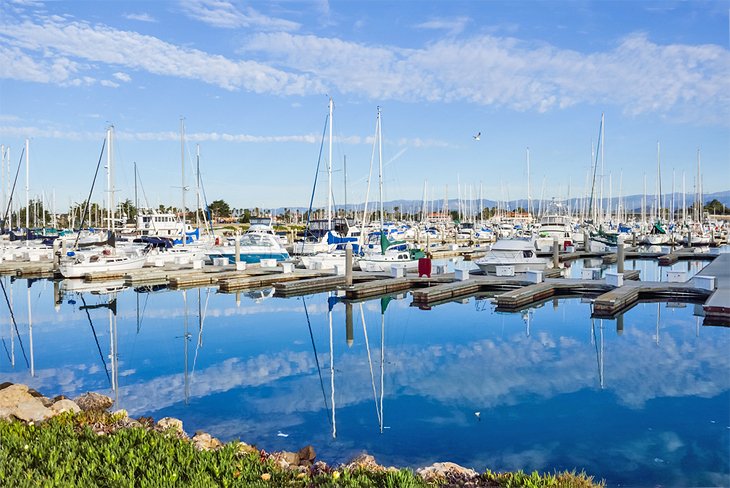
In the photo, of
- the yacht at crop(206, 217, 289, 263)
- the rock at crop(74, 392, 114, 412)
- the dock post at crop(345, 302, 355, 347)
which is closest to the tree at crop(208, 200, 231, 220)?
the yacht at crop(206, 217, 289, 263)

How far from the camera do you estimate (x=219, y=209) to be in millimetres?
140000

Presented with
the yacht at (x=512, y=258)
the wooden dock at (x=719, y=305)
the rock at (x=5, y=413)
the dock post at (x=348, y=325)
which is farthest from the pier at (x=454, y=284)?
the rock at (x=5, y=413)

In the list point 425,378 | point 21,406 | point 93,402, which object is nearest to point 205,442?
point 21,406

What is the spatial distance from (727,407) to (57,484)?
11584 millimetres

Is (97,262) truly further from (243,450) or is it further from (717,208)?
(717,208)

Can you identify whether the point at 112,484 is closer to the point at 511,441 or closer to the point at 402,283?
the point at 511,441

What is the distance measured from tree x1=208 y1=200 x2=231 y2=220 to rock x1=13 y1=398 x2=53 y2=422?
12861cm

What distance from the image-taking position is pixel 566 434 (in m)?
10.5

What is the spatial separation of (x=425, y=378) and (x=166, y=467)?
8.11 metres

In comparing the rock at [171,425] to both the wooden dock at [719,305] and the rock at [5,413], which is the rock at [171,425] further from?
the wooden dock at [719,305]

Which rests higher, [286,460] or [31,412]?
[31,412]

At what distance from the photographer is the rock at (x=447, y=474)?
23.8 ft

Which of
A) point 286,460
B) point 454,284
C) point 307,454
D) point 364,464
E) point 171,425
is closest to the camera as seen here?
point 364,464

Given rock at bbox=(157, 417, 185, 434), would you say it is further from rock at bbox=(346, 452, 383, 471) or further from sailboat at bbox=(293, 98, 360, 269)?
sailboat at bbox=(293, 98, 360, 269)
